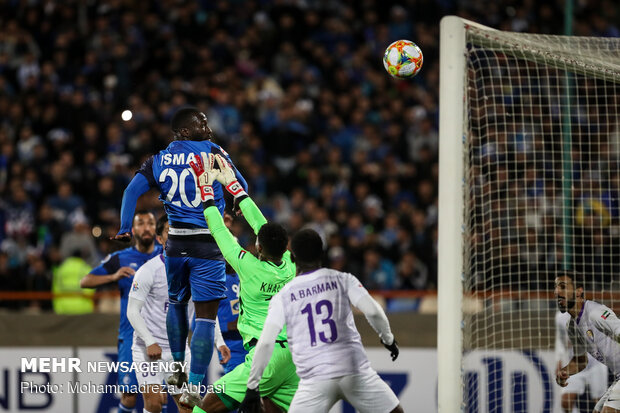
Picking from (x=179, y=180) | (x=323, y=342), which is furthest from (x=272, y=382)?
(x=179, y=180)

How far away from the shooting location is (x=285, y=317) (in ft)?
22.4

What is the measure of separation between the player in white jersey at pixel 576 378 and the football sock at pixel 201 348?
4.15m

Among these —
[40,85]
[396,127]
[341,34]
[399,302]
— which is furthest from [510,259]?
[40,85]

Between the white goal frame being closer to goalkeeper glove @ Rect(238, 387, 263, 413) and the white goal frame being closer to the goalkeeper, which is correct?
the goalkeeper

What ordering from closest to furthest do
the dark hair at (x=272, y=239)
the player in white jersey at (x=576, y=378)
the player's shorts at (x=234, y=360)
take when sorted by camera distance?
the dark hair at (x=272, y=239), the player's shorts at (x=234, y=360), the player in white jersey at (x=576, y=378)

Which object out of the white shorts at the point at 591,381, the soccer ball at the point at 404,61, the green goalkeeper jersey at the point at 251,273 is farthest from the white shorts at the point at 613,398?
the soccer ball at the point at 404,61

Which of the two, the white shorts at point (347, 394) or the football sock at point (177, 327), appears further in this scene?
the football sock at point (177, 327)

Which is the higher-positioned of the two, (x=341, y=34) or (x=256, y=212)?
(x=341, y=34)

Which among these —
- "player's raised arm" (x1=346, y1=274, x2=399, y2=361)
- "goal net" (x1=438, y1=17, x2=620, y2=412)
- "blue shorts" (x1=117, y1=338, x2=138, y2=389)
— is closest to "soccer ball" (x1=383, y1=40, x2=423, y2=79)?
"goal net" (x1=438, y1=17, x2=620, y2=412)

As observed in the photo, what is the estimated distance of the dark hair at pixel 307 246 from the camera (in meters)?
6.93

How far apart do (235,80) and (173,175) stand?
30.3ft

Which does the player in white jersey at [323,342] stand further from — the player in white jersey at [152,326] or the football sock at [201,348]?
the player in white jersey at [152,326]

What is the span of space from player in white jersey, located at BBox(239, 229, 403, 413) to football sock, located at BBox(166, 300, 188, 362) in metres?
1.77

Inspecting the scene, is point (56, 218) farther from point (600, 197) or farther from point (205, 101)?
point (600, 197)
